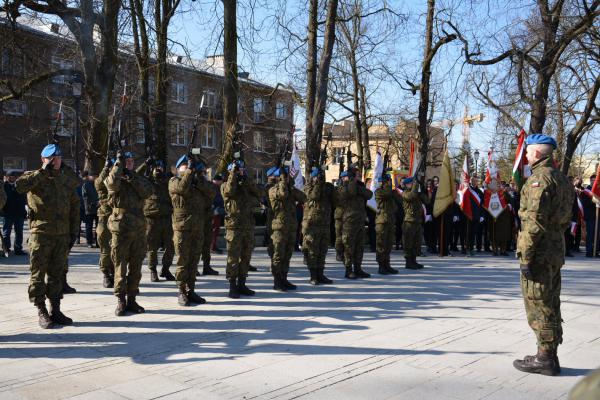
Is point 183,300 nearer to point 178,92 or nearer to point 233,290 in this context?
point 233,290

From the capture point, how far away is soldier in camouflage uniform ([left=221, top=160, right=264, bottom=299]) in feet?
28.5

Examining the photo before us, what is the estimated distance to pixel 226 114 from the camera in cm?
1600

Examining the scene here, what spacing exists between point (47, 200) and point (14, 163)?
31426 millimetres

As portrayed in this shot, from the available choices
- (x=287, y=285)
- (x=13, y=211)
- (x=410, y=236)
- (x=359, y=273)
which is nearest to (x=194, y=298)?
(x=287, y=285)

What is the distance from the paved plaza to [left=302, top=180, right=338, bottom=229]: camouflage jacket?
1.09m

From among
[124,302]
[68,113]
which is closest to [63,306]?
[124,302]

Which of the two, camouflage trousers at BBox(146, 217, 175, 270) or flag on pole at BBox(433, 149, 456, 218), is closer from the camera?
camouflage trousers at BBox(146, 217, 175, 270)

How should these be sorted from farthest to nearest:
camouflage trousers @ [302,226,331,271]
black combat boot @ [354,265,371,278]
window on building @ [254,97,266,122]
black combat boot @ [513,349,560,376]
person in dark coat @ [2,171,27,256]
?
window on building @ [254,97,266,122], person in dark coat @ [2,171,27,256], black combat boot @ [354,265,371,278], camouflage trousers @ [302,226,331,271], black combat boot @ [513,349,560,376]

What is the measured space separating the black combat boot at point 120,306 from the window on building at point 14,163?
30467 millimetres

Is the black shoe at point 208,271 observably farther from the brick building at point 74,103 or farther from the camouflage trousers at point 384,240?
the camouflage trousers at point 384,240

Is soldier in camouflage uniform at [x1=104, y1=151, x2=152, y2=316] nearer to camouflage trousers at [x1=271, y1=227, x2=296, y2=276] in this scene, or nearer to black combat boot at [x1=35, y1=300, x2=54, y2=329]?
black combat boot at [x1=35, y1=300, x2=54, y2=329]

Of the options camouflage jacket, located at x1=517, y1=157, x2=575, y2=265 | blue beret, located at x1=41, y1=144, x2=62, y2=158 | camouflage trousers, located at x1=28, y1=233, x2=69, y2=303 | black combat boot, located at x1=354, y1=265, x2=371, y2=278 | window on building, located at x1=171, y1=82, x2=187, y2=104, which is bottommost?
black combat boot, located at x1=354, y1=265, x2=371, y2=278

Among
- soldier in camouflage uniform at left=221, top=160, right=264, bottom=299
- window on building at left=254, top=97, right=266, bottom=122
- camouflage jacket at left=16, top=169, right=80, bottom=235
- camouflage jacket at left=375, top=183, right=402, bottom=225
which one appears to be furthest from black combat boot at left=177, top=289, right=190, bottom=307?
window on building at left=254, top=97, right=266, bottom=122

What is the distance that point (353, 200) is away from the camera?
10734mm
